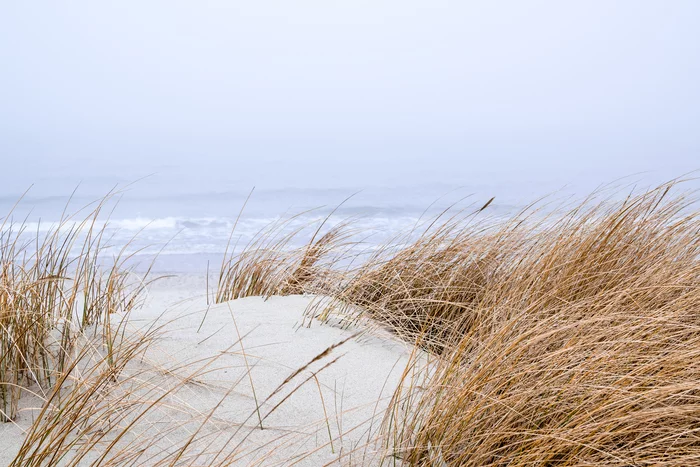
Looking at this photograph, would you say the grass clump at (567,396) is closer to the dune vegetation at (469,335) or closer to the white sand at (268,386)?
the dune vegetation at (469,335)

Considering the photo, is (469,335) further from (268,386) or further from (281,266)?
(281,266)

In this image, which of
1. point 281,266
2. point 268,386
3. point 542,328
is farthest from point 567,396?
point 281,266

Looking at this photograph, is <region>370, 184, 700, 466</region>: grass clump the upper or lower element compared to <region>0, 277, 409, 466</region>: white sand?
upper

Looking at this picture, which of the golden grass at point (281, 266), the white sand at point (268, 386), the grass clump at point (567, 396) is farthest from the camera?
the golden grass at point (281, 266)

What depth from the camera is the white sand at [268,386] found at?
1589 millimetres

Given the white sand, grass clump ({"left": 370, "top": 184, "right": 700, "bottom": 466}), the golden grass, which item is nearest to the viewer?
grass clump ({"left": 370, "top": 184, "right": 700, "bottom": 466})

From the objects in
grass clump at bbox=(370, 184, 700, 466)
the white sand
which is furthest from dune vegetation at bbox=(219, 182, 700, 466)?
the white sand

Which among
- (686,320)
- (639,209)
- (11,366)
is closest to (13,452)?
(11,366)

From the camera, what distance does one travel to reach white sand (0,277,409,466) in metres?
1.59

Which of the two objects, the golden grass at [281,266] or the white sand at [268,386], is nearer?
the white sand at [268,386]

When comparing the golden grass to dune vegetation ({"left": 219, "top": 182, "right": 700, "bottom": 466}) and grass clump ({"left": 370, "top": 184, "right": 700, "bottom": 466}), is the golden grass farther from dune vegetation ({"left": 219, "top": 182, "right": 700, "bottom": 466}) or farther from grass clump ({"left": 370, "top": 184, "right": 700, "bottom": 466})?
grass clump ({"left": 370, "top": 184, "right": 700, "bottom": 466})

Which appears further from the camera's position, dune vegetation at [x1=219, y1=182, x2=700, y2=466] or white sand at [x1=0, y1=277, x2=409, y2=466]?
white sand at [x1=0, y1=277, x2=409, y2=466]

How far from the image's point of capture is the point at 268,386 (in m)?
1.93

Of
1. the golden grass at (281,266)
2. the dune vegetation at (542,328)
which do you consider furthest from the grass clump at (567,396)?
the golden grass at (281,266)
